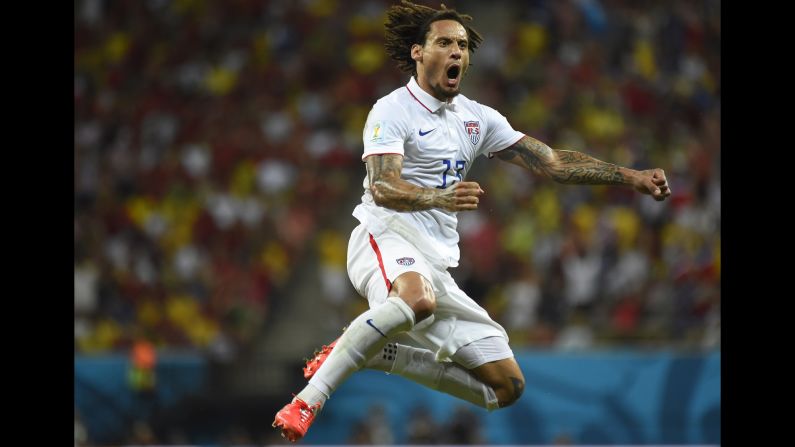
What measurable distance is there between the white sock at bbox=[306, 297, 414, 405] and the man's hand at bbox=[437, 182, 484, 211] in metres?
0.65

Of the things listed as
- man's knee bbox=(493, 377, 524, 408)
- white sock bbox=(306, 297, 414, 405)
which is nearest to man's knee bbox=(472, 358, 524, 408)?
man's knee bbox=(493, 377, 524, 408)

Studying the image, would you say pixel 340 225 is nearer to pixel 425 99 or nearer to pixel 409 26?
pixel 409 26

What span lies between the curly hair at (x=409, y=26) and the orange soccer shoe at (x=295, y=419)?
222cm

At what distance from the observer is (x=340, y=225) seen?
17.9 m

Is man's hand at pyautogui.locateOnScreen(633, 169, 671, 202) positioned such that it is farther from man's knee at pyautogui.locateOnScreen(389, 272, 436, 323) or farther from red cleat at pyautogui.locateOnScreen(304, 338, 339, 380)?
red cleat at pyautogui.locateOnScreen(304, 338, 339, 380)

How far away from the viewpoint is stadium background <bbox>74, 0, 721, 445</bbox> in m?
15.2

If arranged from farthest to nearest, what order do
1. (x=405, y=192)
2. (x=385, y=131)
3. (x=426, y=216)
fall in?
1. (x=426, y=216)
2. (x=385, y=131)
3. (x=405, y=192)

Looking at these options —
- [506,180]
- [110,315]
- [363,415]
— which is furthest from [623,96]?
[110,315]

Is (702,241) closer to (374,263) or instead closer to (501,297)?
(501,297)

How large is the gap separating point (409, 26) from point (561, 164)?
1.32m

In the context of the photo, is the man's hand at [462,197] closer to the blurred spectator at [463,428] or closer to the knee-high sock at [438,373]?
the knee-high sock at [438,373]

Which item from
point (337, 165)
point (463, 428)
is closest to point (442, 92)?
point (463, 428)

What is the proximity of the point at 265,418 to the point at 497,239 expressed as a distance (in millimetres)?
4022

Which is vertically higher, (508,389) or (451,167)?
(451,167)
